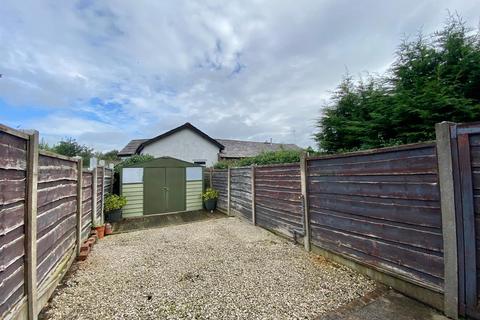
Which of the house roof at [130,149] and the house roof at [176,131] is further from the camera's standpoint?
the house roof at [130,149]

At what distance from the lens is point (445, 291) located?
2316 mm

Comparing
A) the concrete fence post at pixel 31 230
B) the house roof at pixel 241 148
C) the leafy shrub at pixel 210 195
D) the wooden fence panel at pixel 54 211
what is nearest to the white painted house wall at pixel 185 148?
the house roof at pixel 241 148

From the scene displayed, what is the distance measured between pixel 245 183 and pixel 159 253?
3.34 meters

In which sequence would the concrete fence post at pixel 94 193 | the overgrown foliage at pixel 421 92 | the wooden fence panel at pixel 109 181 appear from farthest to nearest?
the wooden fence panel at pixel 109 181 → the concrete fence post at pixel 94 193 → the overgrown foliage at pixel 421 92

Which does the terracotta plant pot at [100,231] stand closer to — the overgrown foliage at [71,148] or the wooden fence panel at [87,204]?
the wooden fence panel at [87,204]

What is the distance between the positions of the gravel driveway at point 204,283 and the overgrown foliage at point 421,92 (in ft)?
9.62

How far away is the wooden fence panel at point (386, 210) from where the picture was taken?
8.11ft

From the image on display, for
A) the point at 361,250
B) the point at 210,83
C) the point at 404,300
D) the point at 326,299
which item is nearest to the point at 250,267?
the point at 326,299

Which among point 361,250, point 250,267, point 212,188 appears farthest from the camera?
point 212,188

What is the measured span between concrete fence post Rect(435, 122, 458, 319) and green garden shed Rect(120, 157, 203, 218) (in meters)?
7.88

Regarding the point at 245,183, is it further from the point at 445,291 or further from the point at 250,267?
the point at 445,291

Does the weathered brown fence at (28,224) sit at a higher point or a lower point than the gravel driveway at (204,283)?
higher

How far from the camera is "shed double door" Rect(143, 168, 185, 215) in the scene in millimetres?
8266

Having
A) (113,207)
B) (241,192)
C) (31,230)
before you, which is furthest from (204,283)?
(113,207)
